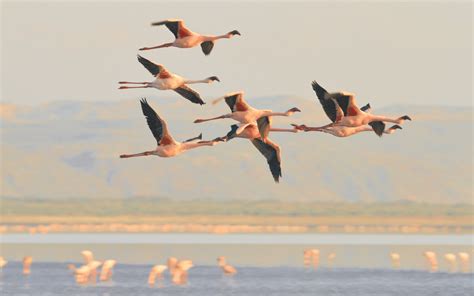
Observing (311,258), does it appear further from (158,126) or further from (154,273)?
(158,126)

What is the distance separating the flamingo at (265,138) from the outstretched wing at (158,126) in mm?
1564

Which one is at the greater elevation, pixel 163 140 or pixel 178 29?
pixel 178 29

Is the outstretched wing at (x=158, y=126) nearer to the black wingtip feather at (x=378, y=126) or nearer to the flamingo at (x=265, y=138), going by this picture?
the flamingo at (x=265, y=138)

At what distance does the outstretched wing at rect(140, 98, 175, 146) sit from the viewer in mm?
31203

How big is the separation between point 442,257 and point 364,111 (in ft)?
289

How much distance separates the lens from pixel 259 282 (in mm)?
84438

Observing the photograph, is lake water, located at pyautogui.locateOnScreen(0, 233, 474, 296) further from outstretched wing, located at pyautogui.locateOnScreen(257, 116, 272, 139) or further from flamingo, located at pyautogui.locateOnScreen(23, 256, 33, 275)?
outstretched wing, located at pyautogui.locateOnScreen(257, 116, 272, 139)

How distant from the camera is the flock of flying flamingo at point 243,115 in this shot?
3022 centimetres

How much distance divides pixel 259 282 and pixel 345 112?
5448 cm

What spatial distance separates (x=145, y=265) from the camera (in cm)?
10362

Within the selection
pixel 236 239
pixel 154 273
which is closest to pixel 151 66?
pixel 154 273

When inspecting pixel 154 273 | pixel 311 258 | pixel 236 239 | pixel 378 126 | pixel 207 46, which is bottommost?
pixel 236 239

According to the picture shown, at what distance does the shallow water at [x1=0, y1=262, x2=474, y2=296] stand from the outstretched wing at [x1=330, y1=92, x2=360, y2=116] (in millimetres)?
45550

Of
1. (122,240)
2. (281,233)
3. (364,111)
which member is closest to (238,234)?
(281,233)
